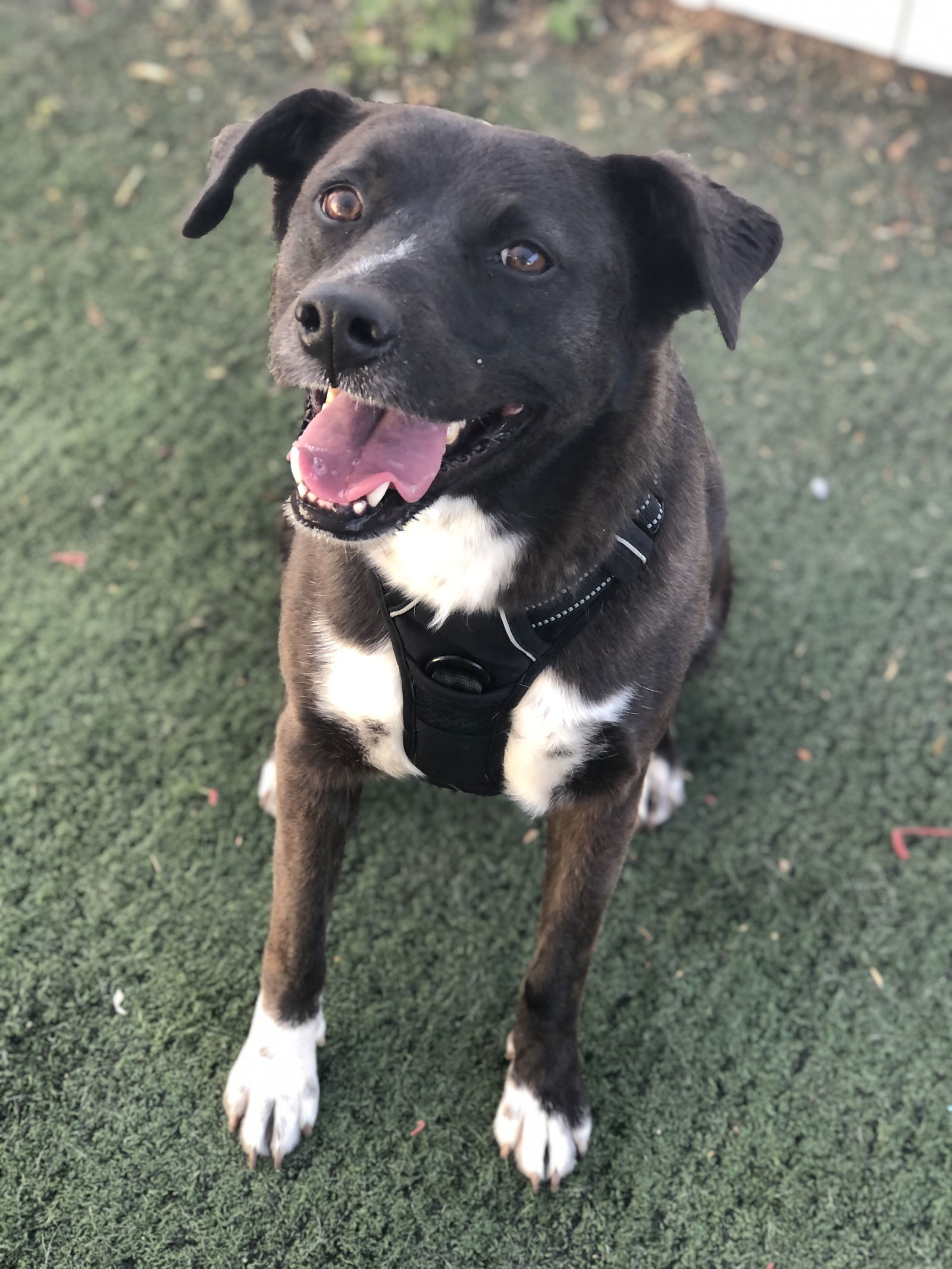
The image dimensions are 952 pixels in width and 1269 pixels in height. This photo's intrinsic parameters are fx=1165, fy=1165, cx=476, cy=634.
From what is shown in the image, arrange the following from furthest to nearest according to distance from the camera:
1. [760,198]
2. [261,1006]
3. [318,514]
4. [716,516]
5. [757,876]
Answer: [760,198]
[757,876]
[716,516]
[261,1006]
[318,514]

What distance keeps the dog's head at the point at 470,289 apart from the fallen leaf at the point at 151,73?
8.88 ft

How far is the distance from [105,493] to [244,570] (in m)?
0.45

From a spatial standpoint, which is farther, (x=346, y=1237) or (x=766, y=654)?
(x=766, y=654)

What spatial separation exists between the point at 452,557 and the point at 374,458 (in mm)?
238

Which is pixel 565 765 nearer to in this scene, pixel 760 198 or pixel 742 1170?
pixel 742 1170

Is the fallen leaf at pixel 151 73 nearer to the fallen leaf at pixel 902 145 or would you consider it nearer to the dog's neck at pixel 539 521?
the fallen leaf at pixel 902 145

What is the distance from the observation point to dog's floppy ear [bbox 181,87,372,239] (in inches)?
71.7

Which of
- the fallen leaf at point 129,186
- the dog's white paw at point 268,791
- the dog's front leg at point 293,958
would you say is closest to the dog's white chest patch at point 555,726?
the dog's front leg at point 293,958

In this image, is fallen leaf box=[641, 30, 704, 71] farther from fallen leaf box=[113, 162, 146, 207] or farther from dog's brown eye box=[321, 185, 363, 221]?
dog's brown eye box=[321, 185, 363, 221]

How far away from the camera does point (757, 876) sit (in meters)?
2.58

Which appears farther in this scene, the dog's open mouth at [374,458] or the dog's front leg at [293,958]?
the dog's front leg at [293,958]

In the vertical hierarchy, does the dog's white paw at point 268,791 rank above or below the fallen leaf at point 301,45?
below

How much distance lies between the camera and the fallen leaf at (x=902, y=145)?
4023mm

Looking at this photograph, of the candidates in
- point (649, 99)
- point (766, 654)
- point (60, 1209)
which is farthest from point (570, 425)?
point (649, 99)
